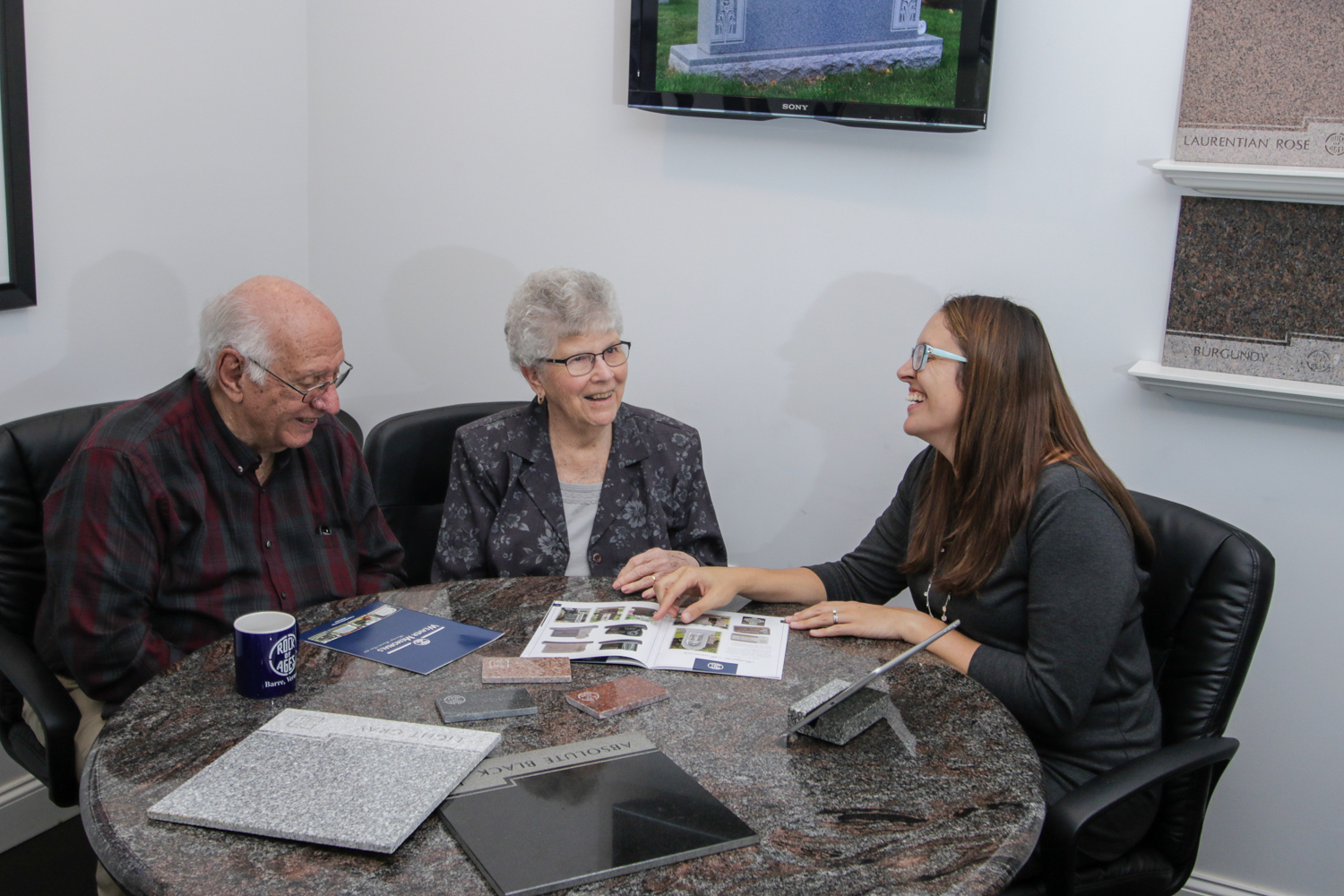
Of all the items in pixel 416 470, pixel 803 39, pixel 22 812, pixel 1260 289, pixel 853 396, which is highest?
pixel 803 39

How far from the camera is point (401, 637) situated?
1767mm

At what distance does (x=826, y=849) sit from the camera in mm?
1219

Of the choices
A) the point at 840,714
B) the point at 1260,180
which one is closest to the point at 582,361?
the point at 840,714

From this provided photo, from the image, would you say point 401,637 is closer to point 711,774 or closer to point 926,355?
point 711,774

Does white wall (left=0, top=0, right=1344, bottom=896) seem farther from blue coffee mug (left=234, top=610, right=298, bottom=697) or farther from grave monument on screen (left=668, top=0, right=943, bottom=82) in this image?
blue coffee mug (left=234, top=610, right=298, bottom=697)

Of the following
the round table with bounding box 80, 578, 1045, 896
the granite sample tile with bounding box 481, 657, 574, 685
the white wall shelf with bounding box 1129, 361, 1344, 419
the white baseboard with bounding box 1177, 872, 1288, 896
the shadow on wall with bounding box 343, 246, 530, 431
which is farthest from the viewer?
the shadow on wall with bounding box 343, 246, 530, 431

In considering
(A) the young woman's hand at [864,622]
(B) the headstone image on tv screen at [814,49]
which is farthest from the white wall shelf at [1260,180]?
(A) the young woman's hand at [864,622]

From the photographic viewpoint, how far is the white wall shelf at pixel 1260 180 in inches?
79.0

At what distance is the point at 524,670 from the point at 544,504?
2.23 feet

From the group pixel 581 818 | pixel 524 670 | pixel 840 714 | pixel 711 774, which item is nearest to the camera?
pixel 581 818

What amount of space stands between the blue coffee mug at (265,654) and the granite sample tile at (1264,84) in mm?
1909

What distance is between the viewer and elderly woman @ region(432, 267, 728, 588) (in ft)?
7.32

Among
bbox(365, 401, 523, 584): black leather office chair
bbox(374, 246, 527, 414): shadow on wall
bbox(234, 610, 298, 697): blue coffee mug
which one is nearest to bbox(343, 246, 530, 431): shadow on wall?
bbox(374, 246, 527, 414): shadow on wall

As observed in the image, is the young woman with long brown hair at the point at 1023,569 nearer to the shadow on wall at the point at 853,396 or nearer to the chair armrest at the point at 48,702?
the shadow on wall at the point at 853,396
